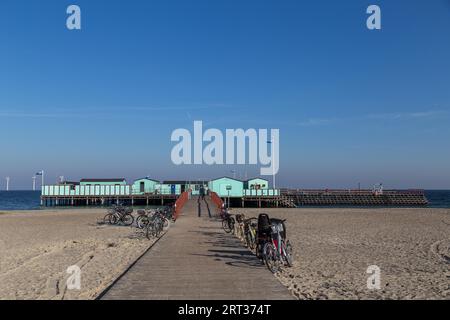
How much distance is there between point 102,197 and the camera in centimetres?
6219

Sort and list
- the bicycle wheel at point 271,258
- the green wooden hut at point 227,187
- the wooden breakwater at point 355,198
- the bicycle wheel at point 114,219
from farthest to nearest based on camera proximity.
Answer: the wooden breakwater at point 355,198, the green wooden hut at point 227,187, the bicycle wheel at point 114,219, the bicycle wheel at point 271,258

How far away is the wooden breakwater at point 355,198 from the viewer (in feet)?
234

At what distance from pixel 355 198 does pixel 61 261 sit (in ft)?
220

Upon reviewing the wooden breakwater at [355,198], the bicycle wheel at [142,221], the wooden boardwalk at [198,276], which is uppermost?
the bicycle wheel at [142,221]

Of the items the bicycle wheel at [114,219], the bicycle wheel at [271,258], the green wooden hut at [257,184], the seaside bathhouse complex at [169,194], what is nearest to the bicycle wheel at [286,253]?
the bicycle wheel at [271,258]

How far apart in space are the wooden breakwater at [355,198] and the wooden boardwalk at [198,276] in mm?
59891

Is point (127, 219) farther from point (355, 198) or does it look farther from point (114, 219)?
point (355, 198)

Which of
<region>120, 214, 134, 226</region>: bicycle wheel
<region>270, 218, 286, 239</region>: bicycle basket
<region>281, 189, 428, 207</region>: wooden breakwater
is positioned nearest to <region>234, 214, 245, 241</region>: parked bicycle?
<region>270, 218, 286, 239</region>: bicycle basket

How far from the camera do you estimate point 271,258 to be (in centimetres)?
928

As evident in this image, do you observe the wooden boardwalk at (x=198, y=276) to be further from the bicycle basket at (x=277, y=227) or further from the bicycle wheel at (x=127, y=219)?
the bicycle wheel at (x=127, y=219)

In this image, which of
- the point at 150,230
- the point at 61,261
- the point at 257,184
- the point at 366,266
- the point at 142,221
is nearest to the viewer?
the point at 366,266

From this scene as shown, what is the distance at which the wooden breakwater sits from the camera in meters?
71.2

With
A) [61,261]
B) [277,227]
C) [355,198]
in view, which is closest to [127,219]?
[61,261]
